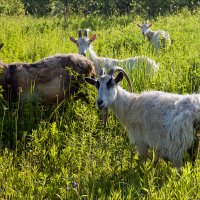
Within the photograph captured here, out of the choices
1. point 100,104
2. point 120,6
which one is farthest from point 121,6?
point 100,104

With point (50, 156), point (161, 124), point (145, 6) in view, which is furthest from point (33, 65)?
point (145, 6)

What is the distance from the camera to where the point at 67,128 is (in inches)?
209

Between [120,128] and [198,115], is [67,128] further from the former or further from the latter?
[198,115]

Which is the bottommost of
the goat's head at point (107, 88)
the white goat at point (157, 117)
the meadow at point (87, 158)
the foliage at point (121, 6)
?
the meadow at point (87, 158)

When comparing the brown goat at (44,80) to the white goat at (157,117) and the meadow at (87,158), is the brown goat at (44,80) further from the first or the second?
the white goat at (157,117)

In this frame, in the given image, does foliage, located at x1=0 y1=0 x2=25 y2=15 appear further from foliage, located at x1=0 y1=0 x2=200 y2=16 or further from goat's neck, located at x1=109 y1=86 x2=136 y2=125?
goat's neck, located at x1=109 y1=86 x2=136 y2=125

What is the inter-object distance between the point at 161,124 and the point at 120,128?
1.15m

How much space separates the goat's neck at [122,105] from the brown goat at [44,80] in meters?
1.02

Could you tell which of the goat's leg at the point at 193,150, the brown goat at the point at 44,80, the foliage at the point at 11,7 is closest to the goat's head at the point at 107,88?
the brown goat at the point at 44,80

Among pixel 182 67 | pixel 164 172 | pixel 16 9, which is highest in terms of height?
pixel 16 9

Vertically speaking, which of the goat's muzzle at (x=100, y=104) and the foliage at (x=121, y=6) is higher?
the foliage at (x=121, y=6)

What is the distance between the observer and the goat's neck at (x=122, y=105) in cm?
518

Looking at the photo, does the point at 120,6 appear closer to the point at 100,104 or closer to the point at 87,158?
the point at 100,104

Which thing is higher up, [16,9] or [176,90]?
[16,9]
